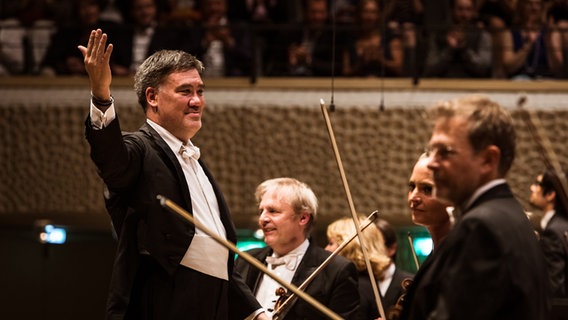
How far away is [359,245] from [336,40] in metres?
3.05

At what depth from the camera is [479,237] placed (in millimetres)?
1969

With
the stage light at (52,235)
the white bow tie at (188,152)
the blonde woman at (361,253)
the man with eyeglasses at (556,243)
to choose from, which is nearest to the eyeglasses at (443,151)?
the white bow tie at (188,152)

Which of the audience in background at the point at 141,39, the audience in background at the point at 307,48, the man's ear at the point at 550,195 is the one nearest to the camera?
the man's ear at the point at 550,195

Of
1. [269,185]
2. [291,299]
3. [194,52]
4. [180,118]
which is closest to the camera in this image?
[180,118]

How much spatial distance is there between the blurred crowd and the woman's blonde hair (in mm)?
2747

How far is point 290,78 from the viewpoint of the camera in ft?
23.0

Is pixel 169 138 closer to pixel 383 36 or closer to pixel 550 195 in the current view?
pixel 550 195

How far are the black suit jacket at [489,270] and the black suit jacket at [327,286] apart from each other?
1.60 m

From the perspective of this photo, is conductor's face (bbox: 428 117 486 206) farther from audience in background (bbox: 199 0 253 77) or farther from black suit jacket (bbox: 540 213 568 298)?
audience in background (bbox: 199 0 253 77)

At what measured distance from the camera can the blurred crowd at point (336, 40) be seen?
6957mm

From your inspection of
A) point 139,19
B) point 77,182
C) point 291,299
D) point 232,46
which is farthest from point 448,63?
point 291,299

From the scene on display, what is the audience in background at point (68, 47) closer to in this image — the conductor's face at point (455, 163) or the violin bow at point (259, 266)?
the violin bow at point (259, 266)

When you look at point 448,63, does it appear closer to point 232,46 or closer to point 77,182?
point 232,46

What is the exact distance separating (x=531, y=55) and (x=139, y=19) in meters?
2.87
